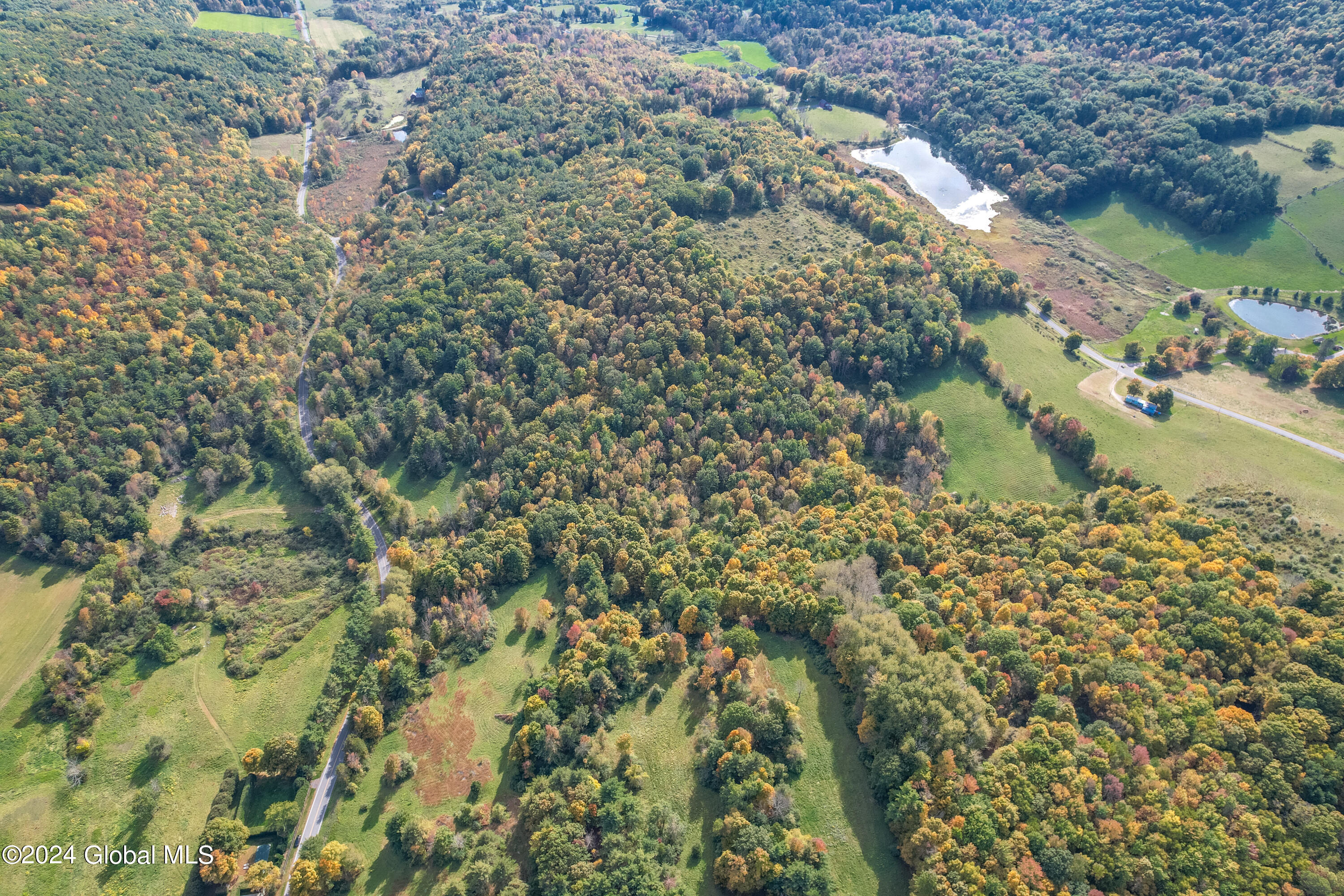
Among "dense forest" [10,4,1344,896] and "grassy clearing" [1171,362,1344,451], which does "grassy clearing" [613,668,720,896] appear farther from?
"grassy clearing" [1171,362,1344,451]

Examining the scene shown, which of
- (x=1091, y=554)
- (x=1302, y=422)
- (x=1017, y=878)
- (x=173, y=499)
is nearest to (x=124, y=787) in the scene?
(x=173, y=499)

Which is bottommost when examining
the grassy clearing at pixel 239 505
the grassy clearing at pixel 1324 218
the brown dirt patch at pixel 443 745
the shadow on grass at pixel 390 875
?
the shadow on grass at pixel 390 875

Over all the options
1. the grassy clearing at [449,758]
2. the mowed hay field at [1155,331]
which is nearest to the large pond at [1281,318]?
the mowed hay field at [1155,331]

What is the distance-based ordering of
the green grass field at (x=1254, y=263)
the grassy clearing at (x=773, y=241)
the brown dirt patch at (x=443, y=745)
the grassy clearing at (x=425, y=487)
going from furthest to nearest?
the grassy clearing at (x=773, y=241) → the green grass field at (x=1254, y=263) → the grassy clearing at (x=425, y=487) → the brown dirt patch at (x=443, y=745)

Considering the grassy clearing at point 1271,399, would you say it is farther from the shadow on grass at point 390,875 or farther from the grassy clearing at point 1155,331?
the shadow on grass at point 390,875

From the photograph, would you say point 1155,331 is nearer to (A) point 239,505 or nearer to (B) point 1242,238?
(B) point 1242,238

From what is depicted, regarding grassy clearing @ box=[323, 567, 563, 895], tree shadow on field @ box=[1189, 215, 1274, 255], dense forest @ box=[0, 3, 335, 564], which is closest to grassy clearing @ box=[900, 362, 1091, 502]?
tree shadow on field @ box=[1189, 215, 1274, 255]

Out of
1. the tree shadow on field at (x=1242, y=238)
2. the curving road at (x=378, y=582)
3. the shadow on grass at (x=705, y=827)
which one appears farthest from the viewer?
the tree shadow on field at (x=1242, y=238)

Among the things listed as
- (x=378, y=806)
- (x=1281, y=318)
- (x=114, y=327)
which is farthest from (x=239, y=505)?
(x=1281, y=318)
